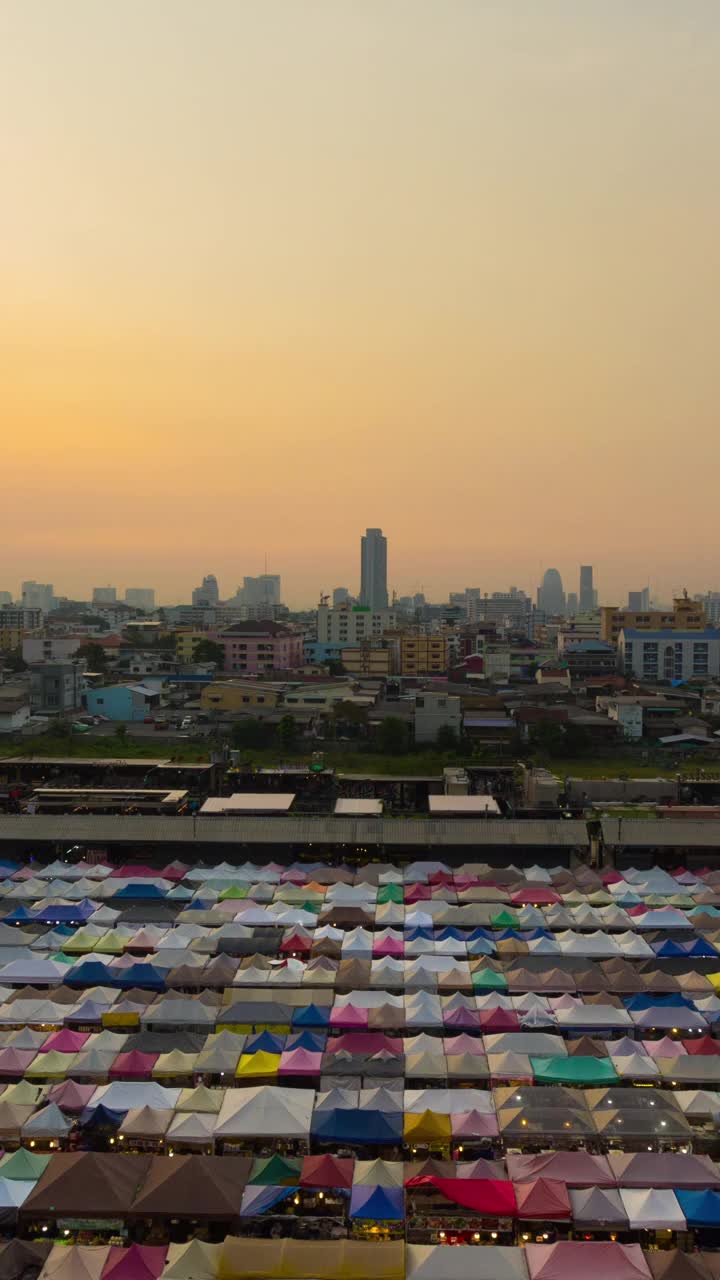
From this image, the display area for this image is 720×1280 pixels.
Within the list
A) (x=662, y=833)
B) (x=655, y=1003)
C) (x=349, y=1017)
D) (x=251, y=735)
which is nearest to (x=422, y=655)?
(x=251, y=735)

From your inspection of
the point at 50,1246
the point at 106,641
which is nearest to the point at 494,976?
the point at 50,1246

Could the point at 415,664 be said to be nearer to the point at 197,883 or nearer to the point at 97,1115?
the point at 197,883

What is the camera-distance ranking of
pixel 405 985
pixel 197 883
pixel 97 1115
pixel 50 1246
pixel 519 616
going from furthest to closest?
pixel 519 616, pixel 197 883, pixel 405 985, pixel 97 1115, pixel 50 1246

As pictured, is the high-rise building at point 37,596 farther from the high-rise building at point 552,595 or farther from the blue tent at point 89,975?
the blue tent at point 89,975

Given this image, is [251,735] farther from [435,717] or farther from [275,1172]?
[275,1172]

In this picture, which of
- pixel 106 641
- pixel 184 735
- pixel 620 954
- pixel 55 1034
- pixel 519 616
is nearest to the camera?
pixel 55 1034

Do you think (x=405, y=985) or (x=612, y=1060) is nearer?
(x=612, y=1060)

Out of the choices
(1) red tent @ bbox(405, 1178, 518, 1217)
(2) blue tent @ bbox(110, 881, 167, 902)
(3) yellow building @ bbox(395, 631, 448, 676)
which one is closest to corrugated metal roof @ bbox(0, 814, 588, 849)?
(2) blue tent @ bbox(110, 881, 167, 902)

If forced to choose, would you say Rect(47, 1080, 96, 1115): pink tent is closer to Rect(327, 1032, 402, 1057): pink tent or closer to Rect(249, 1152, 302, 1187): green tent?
Rect(249, 1152, 302, 1187): green tent
